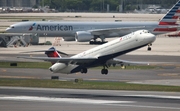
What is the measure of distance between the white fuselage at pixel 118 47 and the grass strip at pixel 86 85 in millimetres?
4648

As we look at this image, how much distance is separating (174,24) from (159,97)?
218ft

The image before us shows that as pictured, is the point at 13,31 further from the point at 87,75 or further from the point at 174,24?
the point at 87,75

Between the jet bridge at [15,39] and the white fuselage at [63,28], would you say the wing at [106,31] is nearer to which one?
the white fuselage at [63,28]

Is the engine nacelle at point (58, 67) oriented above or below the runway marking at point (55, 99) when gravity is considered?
below

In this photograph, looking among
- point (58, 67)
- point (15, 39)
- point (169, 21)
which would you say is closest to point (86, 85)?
point (58, 67)

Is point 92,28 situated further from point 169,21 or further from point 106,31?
point 169,21

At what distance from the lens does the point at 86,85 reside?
1823 inches

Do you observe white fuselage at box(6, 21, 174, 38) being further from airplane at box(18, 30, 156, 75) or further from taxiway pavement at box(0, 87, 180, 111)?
taxiway pavement at box(0, 87, 180, 111)

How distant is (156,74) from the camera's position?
57688 mm

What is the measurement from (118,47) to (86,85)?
8358 mm

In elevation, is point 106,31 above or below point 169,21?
below

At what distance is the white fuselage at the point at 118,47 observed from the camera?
52031 millimetres

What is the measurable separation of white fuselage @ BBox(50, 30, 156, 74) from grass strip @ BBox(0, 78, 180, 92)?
15.3 ft

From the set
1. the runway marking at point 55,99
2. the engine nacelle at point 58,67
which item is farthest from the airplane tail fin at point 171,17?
the runway marking at point 55,99
